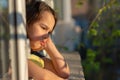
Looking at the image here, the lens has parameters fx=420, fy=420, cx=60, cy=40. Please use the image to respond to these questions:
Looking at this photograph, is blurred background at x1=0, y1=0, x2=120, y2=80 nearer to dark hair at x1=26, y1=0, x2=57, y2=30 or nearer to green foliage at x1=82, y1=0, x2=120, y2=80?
green foliage at x1=82, y1=0, x2=120, y2=80

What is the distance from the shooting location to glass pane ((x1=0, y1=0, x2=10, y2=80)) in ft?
7.47

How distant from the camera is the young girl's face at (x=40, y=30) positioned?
242cm

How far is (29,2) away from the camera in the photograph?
8.32 ft

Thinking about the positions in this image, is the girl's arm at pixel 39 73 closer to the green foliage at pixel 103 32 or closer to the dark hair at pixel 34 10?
the dark hair at pixel 34 10

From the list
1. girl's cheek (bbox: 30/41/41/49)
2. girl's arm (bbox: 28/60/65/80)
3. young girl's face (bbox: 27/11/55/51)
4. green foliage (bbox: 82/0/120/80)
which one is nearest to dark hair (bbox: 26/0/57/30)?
young girl's face (bbox: 27/11/55/51)

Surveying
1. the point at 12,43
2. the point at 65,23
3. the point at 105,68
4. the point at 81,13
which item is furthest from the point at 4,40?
the point at 81,13

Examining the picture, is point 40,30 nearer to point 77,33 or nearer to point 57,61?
point 57,61

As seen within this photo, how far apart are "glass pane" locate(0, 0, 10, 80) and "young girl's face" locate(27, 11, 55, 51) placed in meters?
0.14

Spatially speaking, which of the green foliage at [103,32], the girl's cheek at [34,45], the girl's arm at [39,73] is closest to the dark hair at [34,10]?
the girl's cheek at [34,45]

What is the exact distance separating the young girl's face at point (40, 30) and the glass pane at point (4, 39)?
0.14 metres

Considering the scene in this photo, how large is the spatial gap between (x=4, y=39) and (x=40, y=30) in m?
0.22

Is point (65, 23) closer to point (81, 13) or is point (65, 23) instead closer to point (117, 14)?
point (117, 14)

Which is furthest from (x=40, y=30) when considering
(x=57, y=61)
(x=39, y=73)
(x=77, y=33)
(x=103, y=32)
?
(x=77, y=33)

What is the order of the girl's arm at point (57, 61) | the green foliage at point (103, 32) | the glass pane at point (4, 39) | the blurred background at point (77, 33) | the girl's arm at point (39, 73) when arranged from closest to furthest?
1. the blurred background at point (77, 33)
2. the glass pane at point (4, 39)
3. the girl's arm at point (39, 73)
4. the girl's arm at point (57, 61)
5. the green foliage at point (103, 32)
